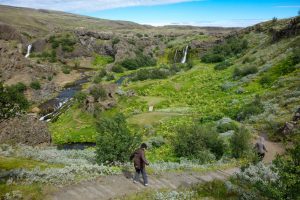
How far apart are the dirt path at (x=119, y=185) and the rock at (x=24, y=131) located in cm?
2144

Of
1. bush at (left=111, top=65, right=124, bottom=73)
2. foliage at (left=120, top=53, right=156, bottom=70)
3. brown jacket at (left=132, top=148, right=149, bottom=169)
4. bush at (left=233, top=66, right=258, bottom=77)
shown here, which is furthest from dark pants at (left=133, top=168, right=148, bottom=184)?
foliage at (left=120, top=53, right=156, bottom=70)

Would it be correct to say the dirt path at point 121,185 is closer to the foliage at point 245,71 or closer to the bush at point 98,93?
the bush at point 98,93

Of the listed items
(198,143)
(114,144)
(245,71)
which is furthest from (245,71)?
(114,144)

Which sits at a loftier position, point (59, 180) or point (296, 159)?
point (296, 159)

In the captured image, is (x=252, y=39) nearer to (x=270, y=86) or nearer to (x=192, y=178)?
(x=270, y=86)

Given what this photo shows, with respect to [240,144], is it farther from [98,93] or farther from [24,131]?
[98,93]

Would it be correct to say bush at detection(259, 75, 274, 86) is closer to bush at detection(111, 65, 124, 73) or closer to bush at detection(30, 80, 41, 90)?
bush at detection(30, 80, 41, 90)

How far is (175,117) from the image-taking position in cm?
5222

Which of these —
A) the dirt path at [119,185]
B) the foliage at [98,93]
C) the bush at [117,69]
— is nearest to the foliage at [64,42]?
the bush at [117,69]

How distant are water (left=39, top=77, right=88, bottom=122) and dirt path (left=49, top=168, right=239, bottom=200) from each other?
145 ft

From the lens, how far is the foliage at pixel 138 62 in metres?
114

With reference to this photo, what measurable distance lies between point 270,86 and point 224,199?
4176 centimetres

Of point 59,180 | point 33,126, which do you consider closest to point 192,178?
point 59,180

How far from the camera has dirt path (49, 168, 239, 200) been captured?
752 inches
